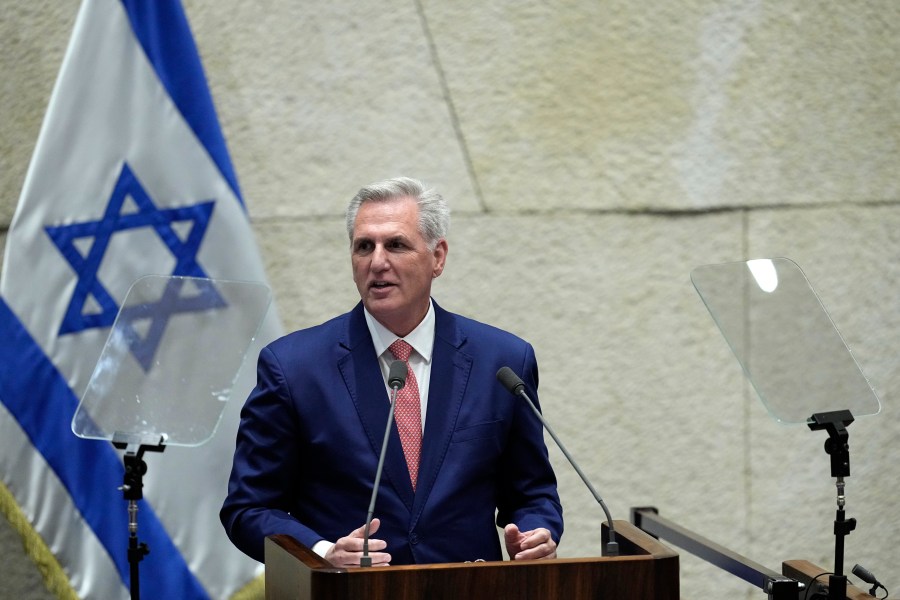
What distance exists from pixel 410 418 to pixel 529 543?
0.42 metres

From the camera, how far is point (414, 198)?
2.55 metres

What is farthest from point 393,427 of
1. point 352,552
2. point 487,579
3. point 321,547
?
point 487,579

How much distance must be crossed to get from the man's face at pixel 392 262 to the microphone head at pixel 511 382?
13.5 inches

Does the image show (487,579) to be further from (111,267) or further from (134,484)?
(111,267)

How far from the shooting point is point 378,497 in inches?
92.6

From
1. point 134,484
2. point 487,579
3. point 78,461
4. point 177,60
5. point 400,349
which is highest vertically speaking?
point 177,60

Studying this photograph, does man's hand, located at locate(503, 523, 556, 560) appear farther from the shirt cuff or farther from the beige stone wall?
the beige stone wall

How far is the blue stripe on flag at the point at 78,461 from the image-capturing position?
2.95 m

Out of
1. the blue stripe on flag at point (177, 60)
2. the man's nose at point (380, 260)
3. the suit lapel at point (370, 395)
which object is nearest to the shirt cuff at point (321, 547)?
the suit lapel at point (370, 395)

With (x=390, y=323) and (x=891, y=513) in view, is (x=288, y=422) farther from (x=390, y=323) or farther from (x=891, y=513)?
(x=891, y=513)

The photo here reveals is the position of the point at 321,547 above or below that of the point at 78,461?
below

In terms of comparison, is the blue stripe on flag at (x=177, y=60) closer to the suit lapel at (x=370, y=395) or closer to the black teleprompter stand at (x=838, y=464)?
the suit lapel at (x=370, y=395)

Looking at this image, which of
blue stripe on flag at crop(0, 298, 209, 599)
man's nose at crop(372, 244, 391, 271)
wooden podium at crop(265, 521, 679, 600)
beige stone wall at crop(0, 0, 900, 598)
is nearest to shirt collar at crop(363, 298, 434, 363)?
man's nose at crop(372, 244, 391, 271)

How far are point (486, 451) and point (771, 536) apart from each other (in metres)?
1.90
